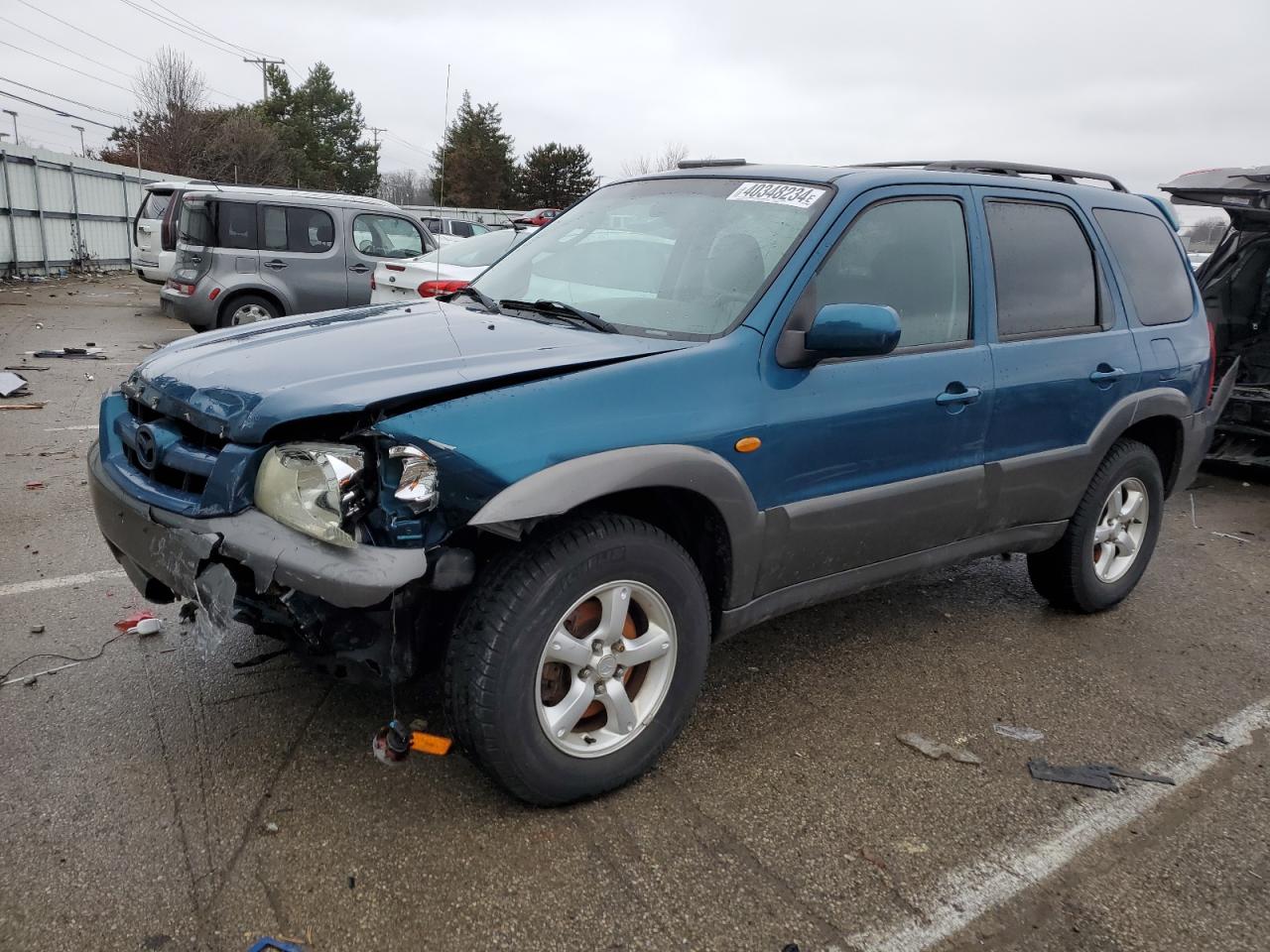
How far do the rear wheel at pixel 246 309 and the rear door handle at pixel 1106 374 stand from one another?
376 inches

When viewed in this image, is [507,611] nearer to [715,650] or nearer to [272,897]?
[272,897]

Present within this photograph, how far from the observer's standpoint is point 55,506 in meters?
5.37

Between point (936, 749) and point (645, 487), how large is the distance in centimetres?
143

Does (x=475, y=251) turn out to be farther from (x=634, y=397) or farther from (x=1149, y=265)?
(x=634, y=397)

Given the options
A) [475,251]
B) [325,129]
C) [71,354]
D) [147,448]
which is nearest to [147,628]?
[147,448]

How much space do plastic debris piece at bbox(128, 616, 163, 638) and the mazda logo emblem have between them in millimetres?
1064

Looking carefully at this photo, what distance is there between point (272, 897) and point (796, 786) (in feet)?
4.94

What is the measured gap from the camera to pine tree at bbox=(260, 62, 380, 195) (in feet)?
193

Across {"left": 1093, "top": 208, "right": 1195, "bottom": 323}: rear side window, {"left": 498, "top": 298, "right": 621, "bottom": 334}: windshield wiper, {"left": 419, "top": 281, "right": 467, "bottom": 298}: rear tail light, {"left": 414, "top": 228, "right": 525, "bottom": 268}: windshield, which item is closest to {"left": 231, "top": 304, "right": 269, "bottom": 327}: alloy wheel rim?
{"left": 414, "top": 228, "right": 525, "bottom": 268}: windshield

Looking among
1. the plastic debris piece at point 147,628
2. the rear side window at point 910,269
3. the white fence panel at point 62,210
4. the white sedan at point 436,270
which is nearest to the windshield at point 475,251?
the white sedan at point 436,270

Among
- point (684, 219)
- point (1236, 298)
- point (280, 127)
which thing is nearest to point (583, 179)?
point (280, 127)

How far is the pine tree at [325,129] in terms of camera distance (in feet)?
193

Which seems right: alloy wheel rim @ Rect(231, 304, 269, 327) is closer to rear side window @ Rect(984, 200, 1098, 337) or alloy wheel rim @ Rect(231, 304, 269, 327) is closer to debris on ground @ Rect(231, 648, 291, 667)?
debris on ground @ Rect(231, 648, 291, 667)

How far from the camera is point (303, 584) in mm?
2391
